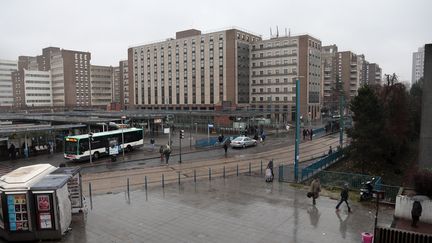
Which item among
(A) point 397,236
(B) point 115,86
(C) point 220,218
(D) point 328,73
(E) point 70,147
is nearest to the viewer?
(A) point 397,236

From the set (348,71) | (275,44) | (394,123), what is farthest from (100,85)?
(394,123)

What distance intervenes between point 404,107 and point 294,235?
23.3 m

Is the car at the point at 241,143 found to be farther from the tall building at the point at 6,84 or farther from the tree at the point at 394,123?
the tall building at the point at 6,84

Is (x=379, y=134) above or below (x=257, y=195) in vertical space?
above

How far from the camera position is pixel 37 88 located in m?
150

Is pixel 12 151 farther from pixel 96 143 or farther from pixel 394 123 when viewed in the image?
pixel 394 123

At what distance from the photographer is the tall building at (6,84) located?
16162 centimetres

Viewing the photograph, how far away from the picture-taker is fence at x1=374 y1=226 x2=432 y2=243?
36.2 feet

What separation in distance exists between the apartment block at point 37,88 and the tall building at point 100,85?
1894 cm

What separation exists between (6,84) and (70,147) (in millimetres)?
159583

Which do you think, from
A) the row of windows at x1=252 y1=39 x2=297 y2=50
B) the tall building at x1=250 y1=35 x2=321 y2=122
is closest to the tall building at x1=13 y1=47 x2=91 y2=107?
the tall building at x1=250 y1=35 x2=321 y2=122

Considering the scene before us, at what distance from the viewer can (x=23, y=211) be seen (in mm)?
12477

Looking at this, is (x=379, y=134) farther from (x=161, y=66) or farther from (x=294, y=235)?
(x=161, y=66)

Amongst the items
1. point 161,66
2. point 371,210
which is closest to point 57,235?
point 371,210
